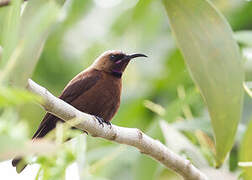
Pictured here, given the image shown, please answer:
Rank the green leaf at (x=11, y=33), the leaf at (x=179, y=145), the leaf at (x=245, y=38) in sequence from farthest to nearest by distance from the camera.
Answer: the leaf at (x=245, y=38) → the leaf at (x=179, y=145) → the green leaf at (x=11, y=33)

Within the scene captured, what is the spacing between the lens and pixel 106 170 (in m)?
2.41

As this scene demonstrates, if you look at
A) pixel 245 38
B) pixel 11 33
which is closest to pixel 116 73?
pixel 245 38

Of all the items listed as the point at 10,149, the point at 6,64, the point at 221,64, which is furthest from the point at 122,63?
the point at 10,149

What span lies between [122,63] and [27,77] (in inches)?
62.4

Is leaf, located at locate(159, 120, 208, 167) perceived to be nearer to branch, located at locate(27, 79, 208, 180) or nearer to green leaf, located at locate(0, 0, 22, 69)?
branch, located at locate(27, 79, 208, 180)

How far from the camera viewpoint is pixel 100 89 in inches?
95.7

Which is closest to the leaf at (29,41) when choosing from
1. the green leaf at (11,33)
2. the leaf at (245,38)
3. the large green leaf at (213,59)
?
the green leaf at (11,33)

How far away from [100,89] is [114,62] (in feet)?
0.77

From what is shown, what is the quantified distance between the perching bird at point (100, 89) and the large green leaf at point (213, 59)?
0.60 m

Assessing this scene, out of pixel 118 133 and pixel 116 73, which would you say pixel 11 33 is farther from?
pixel 116 73

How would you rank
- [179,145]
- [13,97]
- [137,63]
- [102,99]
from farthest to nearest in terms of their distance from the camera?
[137,63] → [102,99] → [179,145] → [13,97]

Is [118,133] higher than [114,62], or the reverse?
[118,133]

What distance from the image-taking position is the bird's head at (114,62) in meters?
2.58

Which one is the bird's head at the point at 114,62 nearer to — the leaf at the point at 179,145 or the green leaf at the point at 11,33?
the leaf at the point at 179,145
